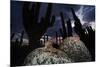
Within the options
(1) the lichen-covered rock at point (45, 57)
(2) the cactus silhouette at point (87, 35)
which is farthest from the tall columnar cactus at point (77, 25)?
(1) the lichen-covered rock at point (45, 57)

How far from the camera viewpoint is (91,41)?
8.36ft

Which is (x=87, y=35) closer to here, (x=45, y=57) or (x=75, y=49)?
(x=75, y=49)

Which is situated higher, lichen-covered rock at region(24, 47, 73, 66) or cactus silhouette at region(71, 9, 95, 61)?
cactus silhouette at region(71, 9, 95, 61)

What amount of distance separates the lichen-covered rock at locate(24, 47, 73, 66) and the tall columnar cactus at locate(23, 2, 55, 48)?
3.9 inches

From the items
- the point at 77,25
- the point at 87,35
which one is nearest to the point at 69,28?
the point at 77,25

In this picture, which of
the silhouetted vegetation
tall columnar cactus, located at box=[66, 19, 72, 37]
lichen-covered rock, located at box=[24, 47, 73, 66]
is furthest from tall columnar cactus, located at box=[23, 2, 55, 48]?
tall columnar cactus, located at box=[66, 19, 72, 37]

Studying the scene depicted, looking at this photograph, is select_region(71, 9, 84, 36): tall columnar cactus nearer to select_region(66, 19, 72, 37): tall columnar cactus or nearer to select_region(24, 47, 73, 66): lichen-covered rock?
select_region(66, 19, 72, 37): tall columnar cactus

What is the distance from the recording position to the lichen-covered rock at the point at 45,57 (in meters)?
2.26

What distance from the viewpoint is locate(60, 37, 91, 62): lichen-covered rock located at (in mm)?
2416

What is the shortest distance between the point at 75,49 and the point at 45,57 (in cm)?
43

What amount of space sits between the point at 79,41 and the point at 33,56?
2.16ft

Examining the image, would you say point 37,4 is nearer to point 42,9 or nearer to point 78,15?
point 42,9

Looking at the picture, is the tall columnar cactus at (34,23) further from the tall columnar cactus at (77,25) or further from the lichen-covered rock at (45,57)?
the tall columnar cactus at (77,25)

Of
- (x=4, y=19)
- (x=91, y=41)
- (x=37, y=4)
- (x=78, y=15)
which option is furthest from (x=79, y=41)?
(x=4, y=19)
